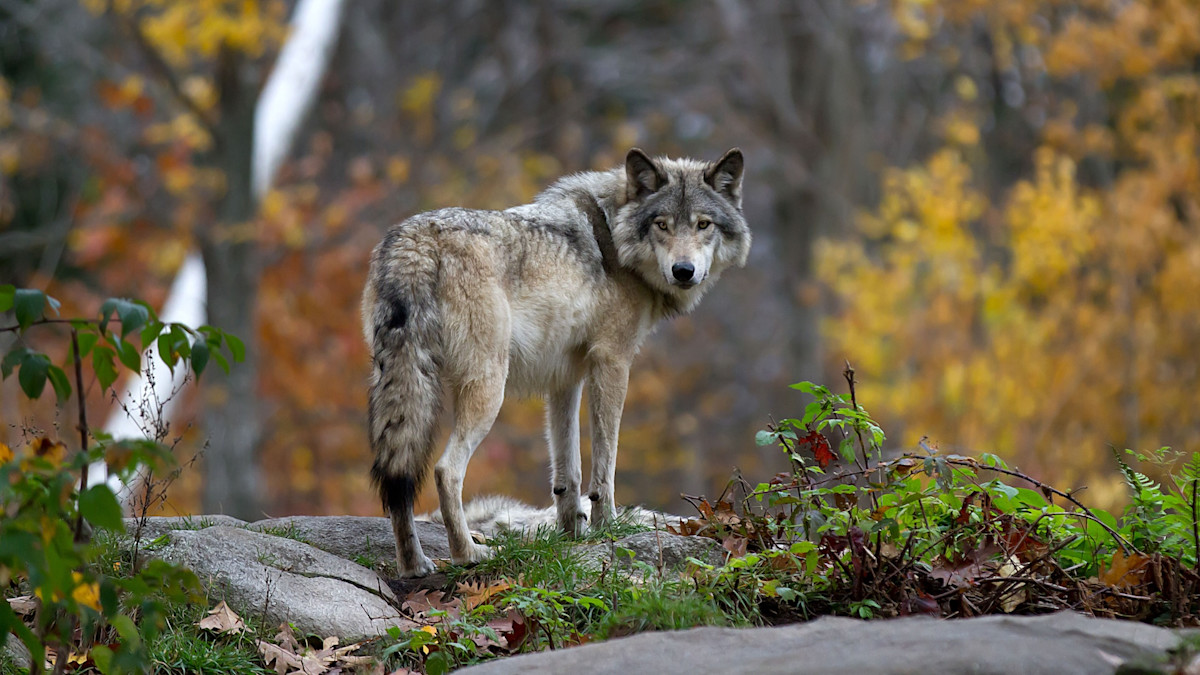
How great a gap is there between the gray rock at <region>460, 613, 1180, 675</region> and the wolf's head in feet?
9.95

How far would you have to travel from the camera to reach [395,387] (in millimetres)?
5328

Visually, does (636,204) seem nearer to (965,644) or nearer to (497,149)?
(965,644)

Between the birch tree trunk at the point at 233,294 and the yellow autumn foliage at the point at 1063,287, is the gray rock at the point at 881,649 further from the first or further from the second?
the birch tree trunk at the point at 233,294

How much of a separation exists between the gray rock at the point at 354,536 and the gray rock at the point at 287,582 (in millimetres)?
411

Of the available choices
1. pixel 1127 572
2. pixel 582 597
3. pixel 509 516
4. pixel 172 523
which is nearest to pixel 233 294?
pixel 509 516

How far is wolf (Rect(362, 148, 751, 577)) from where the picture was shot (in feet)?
17.7

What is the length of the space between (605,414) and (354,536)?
1469mm

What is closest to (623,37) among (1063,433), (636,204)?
(1063,433)

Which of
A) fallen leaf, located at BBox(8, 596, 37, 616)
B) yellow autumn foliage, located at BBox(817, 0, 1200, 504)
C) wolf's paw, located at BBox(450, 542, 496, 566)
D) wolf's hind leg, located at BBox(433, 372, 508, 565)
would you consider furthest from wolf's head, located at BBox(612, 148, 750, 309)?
yellow autumn foliage, located at BBox(817, 0, 1200, 504)

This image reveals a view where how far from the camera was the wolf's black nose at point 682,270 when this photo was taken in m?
6.34

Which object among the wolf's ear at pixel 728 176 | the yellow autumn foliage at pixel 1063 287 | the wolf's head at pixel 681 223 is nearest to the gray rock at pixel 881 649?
the wolf's head at pixel 681 223

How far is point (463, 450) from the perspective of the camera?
5566 millimetres

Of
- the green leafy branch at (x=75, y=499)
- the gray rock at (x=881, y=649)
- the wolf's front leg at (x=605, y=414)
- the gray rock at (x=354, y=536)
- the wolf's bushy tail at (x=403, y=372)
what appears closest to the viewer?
the green leafy branch at (x=75, y=499)

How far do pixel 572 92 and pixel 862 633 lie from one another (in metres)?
19.4
